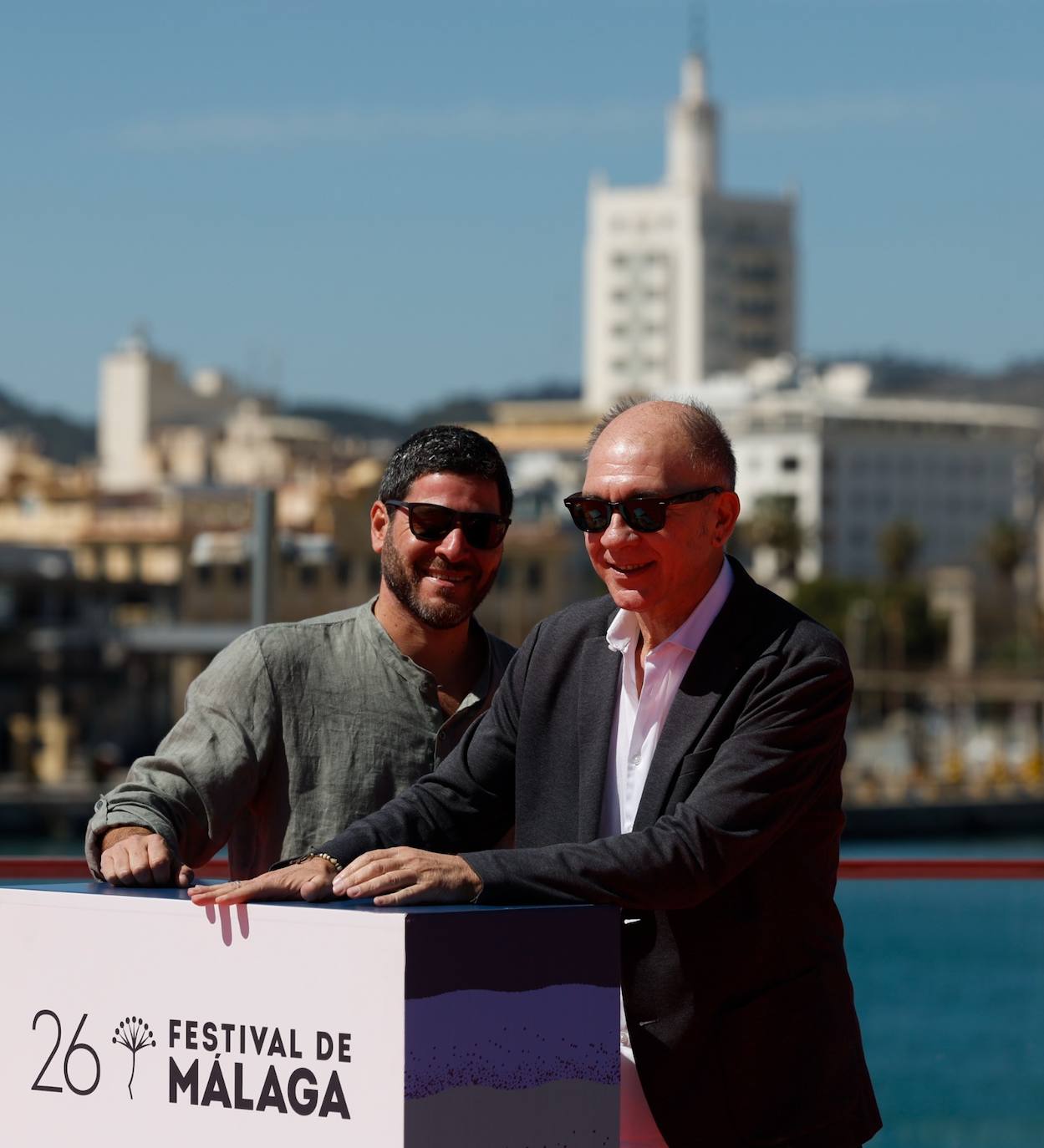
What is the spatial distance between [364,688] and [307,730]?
4.7 inches

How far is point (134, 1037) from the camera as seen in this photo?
10.1 ft

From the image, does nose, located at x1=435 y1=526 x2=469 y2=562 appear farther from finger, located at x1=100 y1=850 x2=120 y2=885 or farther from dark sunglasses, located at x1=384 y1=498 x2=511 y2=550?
finger, located at x1=100 y1=850 x2=120 y2=885

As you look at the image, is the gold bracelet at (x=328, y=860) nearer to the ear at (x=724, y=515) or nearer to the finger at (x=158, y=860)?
the finger at (x=158, y=860)

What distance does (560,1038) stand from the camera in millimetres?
3025

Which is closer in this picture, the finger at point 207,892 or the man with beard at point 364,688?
the finger at point 207,892

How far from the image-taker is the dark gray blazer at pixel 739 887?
318 centimetres

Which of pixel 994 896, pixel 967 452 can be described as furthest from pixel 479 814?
pixel 967 452

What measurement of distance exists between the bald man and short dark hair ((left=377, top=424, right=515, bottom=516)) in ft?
2.09

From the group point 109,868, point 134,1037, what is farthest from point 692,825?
point 109,868

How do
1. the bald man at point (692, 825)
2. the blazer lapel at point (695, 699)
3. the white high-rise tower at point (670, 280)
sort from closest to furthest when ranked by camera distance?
the bald man at point (692, 825) → the blazer lapel at point (695, 699) → the white high-rise tower at point (670, 280)

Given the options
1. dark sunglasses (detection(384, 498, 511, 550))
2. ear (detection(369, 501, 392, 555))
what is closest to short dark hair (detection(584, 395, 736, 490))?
dark sunglasses (detection(384, 498, 511, 550))

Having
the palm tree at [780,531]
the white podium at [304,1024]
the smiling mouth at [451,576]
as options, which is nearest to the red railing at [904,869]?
the smiling mouth at [451,576]

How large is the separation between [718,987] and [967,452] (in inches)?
5240

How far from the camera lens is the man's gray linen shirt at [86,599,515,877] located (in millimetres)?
4098
